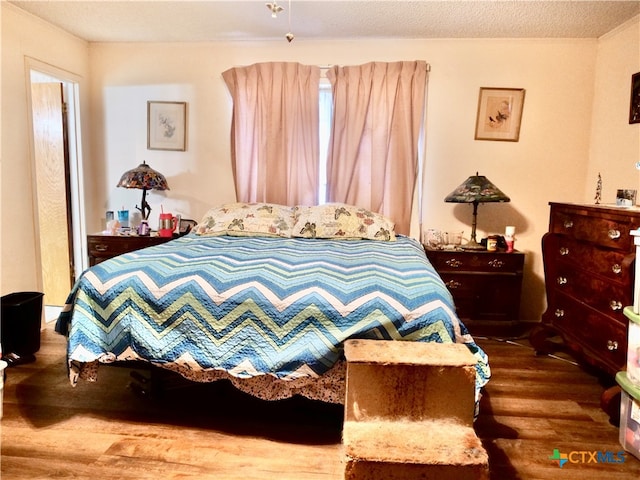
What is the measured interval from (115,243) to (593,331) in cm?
323

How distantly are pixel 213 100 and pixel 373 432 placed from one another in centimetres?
301

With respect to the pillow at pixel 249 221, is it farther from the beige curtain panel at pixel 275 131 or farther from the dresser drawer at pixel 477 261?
the dresser drawer at pixel 477 261

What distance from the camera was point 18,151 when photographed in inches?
116

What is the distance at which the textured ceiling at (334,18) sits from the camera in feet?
9.13

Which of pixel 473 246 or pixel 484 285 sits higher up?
pixel 473 246

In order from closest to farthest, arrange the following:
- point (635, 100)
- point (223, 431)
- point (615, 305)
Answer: point (223, 431) < point (615, 305) < point (635, 100)

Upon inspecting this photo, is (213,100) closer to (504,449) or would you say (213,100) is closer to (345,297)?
(345,297)

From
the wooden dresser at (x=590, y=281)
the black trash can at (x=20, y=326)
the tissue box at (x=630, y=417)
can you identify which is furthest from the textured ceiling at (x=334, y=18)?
the tissue box at (x=630, y=417)

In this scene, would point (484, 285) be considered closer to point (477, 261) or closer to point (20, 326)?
point (477, 261)

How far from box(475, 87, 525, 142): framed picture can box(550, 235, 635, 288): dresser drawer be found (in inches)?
42.1

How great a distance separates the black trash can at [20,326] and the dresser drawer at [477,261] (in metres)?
2.66

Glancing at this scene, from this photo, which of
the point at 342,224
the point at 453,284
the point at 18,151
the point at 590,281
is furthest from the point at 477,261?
the point at 18,151

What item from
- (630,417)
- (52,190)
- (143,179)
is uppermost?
(143,179)

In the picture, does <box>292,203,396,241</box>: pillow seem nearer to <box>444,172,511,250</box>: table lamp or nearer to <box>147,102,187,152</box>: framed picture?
<box>444,172,511,250</box>: table lamp
